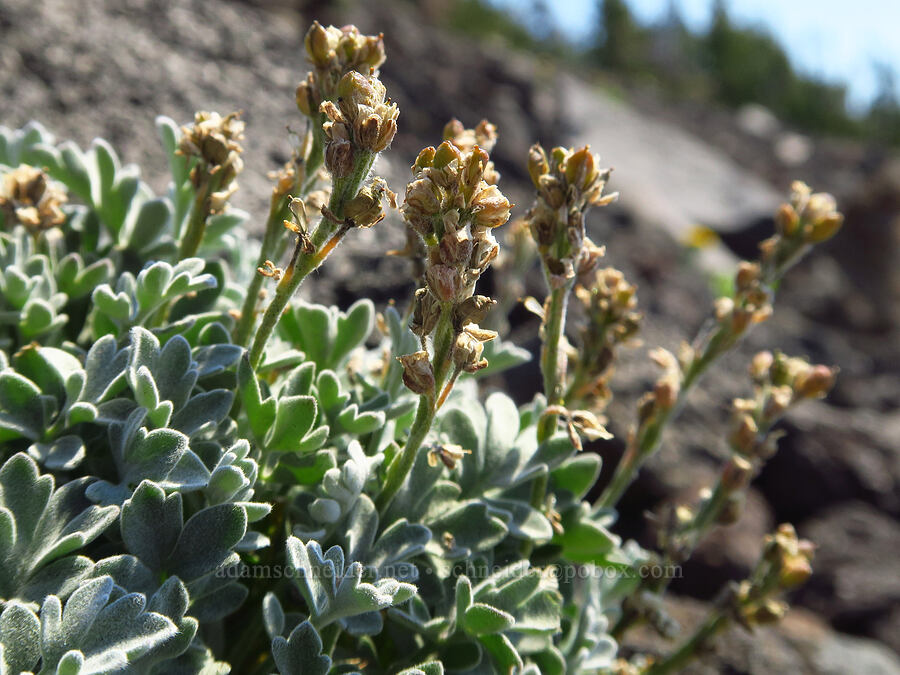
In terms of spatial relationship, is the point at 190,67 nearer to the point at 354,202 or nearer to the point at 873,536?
the point at 354,202

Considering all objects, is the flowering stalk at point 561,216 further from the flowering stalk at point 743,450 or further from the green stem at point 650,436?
the flowering stalk at point 743,450

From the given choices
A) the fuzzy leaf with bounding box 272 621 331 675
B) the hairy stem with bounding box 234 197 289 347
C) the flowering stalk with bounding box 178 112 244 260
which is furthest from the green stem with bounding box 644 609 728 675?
the flowering stalk with bounding box 178 112 244 260

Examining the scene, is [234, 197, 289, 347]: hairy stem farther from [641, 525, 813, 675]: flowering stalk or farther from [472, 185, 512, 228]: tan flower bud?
[641, 525, 813, 675]: flowering stalk

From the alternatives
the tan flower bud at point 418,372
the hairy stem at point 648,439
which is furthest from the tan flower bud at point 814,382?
the tan flower bud at point 418,372

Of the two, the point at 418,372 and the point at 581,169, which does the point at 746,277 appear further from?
A: the point at 418,372

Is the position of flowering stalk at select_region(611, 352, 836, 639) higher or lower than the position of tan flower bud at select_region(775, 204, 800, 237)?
lower


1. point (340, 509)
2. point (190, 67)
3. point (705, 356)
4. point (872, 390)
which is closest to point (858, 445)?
point (872, 390)

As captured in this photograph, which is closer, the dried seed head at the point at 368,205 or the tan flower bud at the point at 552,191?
the dried seed head at the point at 368,205
